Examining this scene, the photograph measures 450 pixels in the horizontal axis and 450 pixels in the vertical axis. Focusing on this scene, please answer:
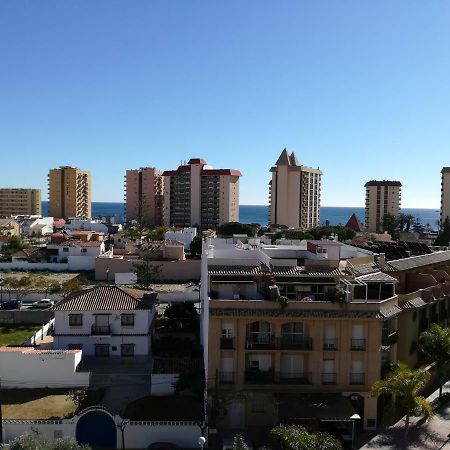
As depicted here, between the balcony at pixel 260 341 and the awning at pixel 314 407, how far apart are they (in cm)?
244

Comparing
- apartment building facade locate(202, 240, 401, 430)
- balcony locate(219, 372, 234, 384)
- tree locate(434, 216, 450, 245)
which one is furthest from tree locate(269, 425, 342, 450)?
tree locate(434, 216, 450, 245)

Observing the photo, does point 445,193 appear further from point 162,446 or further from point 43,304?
point 162,446

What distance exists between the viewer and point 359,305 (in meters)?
26.4

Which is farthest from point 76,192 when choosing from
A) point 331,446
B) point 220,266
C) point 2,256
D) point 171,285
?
point 331,446

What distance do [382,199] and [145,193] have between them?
74136 millimetres

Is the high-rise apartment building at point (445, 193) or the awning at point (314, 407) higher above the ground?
the high-rise apartment building at point (445, 193)

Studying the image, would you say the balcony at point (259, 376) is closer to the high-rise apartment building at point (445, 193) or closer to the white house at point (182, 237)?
the white house at point (182, 237)

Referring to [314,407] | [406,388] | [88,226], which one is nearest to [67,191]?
[88,226]

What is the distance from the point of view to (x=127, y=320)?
120 feet

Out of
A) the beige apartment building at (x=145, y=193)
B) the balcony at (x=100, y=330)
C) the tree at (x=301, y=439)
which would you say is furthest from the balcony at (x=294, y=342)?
the beige apartment building at (x=145, y=193)

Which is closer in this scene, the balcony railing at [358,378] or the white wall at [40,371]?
the balcony railing at [358,378]

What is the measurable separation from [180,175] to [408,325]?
120 m

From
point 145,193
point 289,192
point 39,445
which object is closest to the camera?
point 39,445

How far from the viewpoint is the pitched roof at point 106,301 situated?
3594 centimetres
